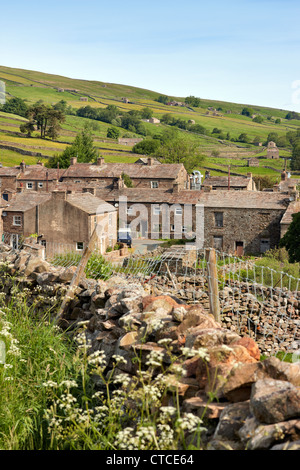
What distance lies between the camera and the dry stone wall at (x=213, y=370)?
383 cm

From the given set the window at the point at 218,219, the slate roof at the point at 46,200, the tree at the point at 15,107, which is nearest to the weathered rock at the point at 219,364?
the slate roof at the point at 46,200

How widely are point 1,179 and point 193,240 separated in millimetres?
37399

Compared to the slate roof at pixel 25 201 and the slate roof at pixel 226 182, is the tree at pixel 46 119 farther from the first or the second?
the slate roof at pixel 25 201

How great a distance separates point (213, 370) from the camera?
469 centimetres

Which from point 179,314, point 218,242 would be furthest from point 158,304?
point 218,242

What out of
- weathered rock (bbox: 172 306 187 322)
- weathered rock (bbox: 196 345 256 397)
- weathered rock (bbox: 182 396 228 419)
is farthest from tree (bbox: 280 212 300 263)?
weathered rock (bbox: 182 396 228 419)

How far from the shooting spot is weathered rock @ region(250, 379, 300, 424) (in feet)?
12.5

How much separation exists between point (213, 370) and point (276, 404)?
3.07ft

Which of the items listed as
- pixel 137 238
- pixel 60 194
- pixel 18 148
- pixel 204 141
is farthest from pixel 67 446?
pixel 204 141

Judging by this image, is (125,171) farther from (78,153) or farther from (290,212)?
(290,212)

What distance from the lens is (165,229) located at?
5944 cm

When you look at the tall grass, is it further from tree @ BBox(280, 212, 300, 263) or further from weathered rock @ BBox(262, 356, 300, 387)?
tree @ BBox(280, 212, 300, 263)

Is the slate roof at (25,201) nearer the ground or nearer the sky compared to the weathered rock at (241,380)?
nearer the ground

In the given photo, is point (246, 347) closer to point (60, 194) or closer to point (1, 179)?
point (60, 194)
